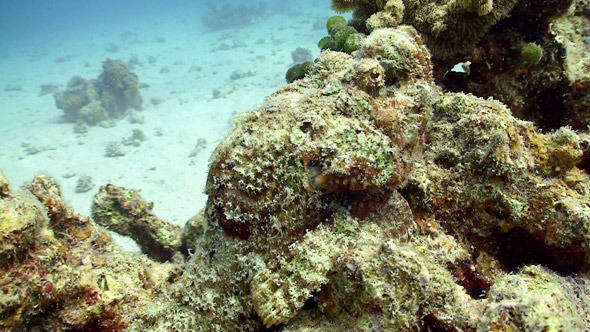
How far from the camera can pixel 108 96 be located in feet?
60.9

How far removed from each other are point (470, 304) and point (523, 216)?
0.86 metres

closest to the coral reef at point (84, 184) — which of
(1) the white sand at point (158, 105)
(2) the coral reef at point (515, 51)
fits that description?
(1) the white sand at point (158, 105)

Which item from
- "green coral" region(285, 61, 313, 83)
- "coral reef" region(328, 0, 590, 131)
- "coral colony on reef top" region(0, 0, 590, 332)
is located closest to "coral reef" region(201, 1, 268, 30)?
"green coral" region(285, 61, 313, 83)

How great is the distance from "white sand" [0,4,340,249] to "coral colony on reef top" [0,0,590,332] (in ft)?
13.5

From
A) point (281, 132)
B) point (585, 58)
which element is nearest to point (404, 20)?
point (585, 58)

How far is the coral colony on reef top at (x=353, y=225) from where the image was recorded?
2.00m

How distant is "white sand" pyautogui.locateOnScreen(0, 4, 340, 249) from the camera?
11586 millimetres

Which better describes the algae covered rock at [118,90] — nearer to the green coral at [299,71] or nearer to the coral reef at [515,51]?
the green coral at [299,71]

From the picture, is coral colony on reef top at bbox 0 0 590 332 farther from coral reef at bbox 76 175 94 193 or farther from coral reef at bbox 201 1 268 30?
coral reef at bbox 201 1 268 30

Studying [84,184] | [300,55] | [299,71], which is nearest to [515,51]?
[299,71]

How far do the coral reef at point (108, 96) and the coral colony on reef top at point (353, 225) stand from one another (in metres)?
17.4

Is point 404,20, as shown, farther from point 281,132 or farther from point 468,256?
point 468,256

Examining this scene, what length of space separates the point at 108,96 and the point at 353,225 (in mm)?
19694

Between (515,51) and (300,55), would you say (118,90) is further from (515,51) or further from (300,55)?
(515,51)
